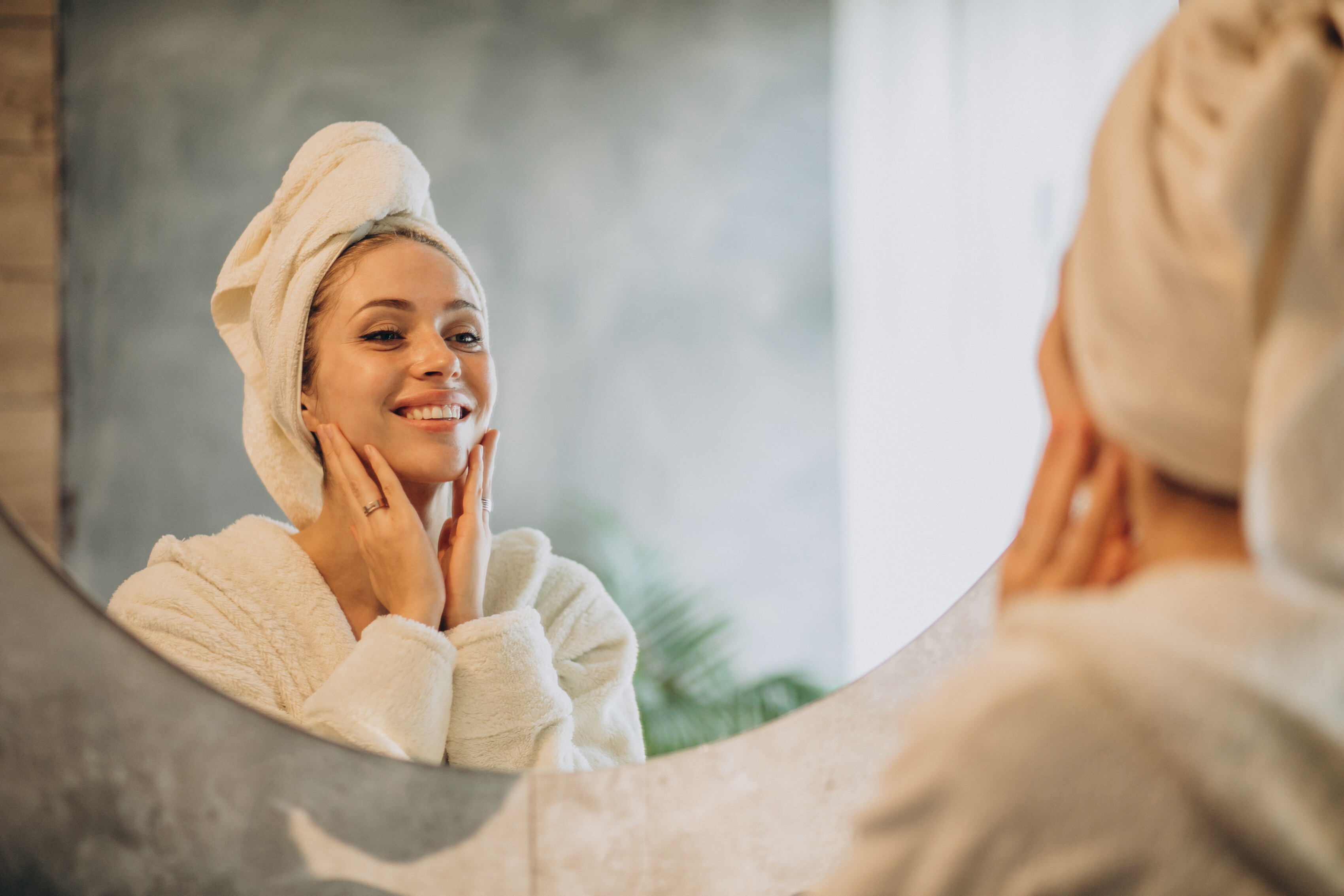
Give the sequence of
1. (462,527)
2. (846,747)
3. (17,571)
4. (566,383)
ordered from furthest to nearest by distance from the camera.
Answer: (566,383) < (462,527) < (846,747) < (17,571)

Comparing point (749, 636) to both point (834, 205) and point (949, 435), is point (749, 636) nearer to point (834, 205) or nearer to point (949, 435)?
point (949, 435)

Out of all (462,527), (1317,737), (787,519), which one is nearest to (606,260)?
(787,519)

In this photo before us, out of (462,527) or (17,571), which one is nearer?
(17,571)

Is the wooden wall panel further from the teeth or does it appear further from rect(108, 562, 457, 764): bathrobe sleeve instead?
the teeth

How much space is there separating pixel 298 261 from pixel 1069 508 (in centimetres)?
53

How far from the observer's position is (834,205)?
1.85 metres

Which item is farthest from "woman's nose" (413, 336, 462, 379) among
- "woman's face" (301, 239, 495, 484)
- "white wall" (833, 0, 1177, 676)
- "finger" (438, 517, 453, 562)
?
"white wall" (833, 0, 1177, 676)

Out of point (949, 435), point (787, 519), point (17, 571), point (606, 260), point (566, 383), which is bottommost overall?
point (787, 519)

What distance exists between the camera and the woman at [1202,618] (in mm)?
199

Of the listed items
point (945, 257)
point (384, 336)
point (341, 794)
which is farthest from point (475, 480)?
point (945, 257)

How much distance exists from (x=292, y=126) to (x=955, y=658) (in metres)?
1.38

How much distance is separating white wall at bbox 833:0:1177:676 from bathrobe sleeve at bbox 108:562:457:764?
137cm

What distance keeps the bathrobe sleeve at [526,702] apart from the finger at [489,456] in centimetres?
9

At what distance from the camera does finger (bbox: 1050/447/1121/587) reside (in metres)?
0.26
